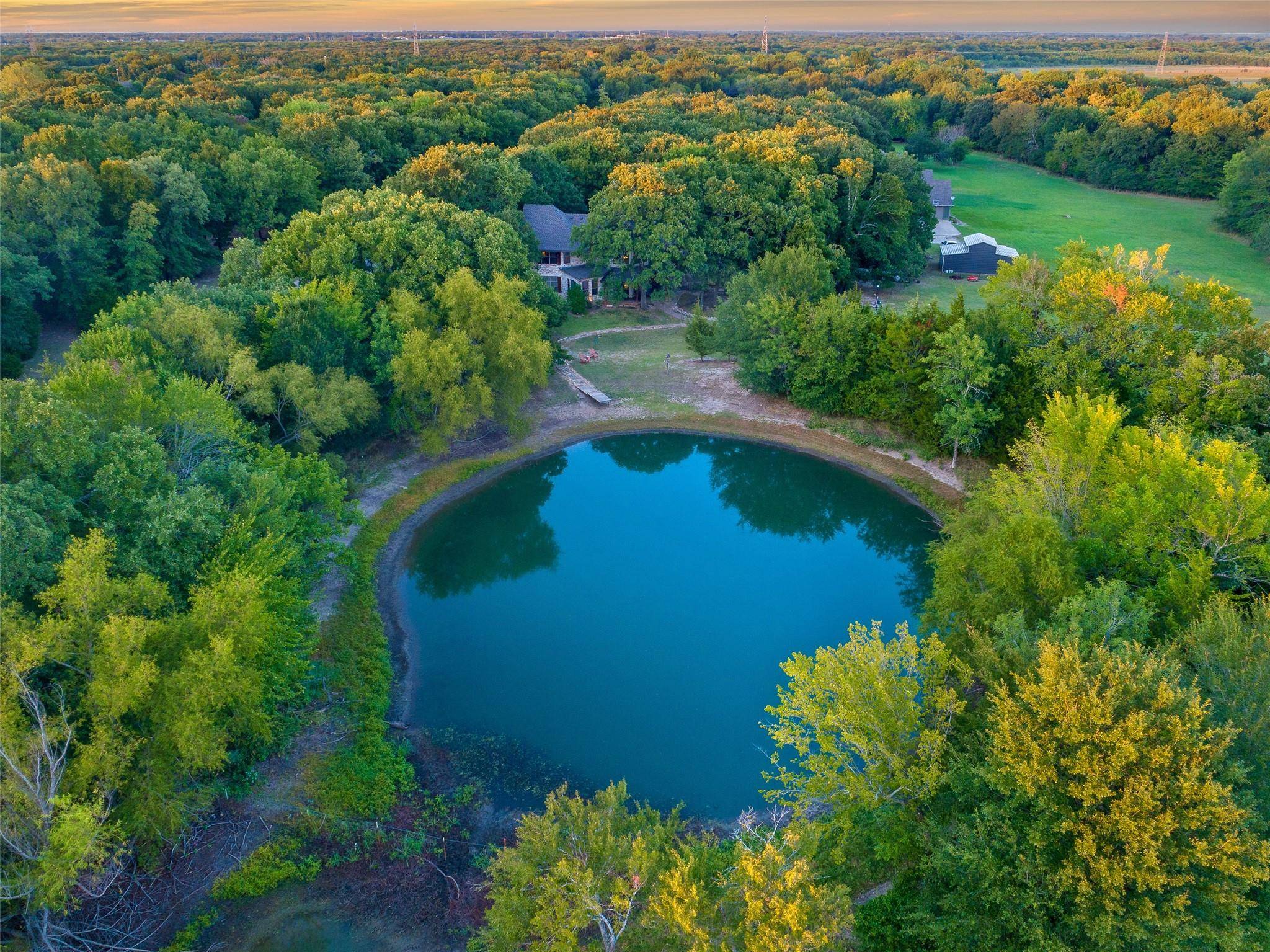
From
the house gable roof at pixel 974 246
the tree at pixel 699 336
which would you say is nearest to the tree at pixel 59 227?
the tree at pixel 699 336

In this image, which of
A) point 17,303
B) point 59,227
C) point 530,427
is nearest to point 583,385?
point 530,427

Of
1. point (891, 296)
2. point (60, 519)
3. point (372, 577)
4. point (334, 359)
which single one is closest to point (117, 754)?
point (60, 519)

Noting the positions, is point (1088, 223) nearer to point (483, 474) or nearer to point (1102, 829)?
point (483, 474)

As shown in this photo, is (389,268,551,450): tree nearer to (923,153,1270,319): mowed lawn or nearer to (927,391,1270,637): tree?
(927,391,1270,637): tree

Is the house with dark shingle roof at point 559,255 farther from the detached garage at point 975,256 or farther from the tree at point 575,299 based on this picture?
the detached garage at point 975,256

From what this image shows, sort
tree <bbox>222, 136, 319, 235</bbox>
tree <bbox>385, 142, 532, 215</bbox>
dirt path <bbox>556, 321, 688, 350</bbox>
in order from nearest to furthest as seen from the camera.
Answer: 1. dirt path <bbox>556, 321, 688, 350</bbox>
2. tree <bbox>385, 142, 532, 215</bbox>
3. tree <bbox>222, 136, 319, 235</bbox>

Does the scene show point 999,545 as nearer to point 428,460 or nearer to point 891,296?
point 428,460

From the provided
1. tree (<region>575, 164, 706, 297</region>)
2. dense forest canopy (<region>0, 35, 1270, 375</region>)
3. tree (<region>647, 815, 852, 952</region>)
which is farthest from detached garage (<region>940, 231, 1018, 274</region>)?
tree (<region>647, 815, 852, 952</region>)
